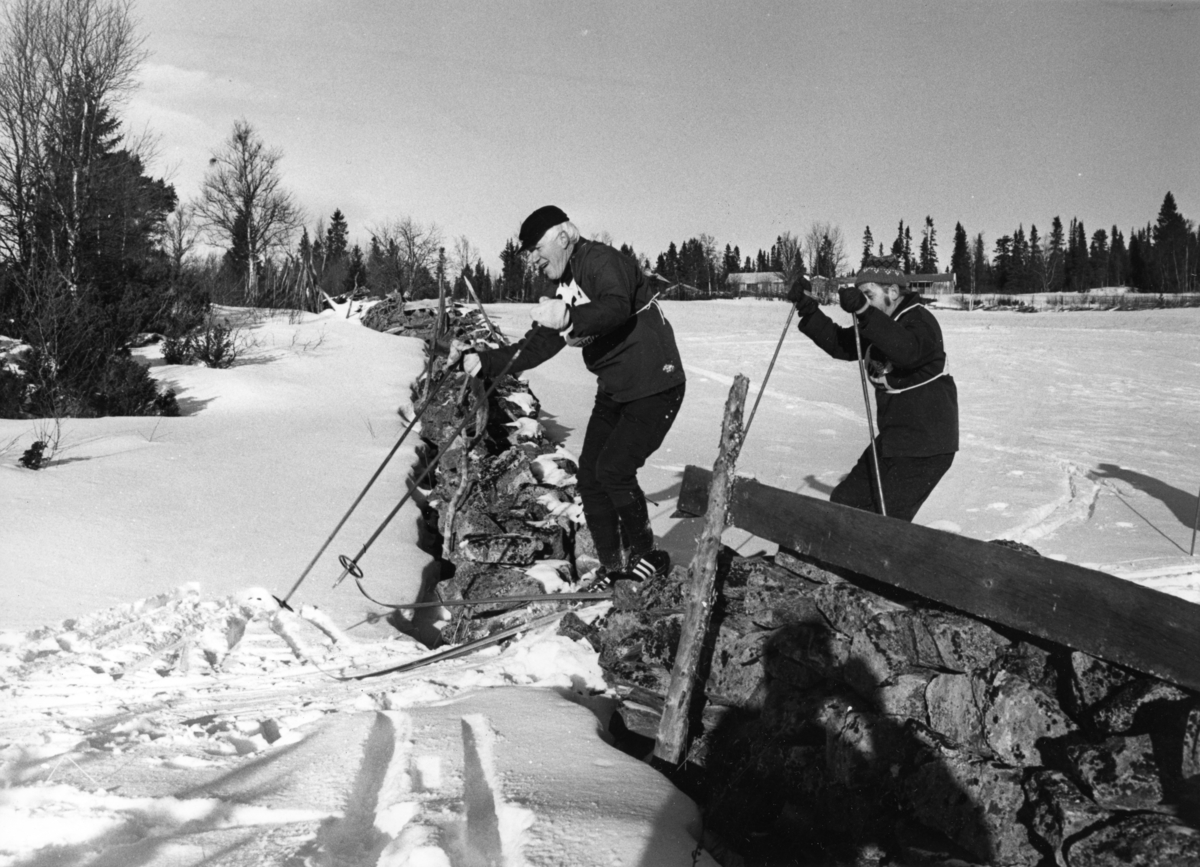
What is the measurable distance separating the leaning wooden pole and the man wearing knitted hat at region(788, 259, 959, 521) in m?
0.91

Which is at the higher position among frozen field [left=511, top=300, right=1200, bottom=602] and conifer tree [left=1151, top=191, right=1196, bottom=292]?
conifer tree [left=1151, top=191, right=1196, bottom=292]

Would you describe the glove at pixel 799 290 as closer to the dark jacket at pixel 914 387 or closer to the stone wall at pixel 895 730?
the dark jacket at pixel 914 387

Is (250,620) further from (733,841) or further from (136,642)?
(733,841)

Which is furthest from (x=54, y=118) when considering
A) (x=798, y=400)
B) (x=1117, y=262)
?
(x=1117, y=262)

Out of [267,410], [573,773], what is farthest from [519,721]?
[267,410]

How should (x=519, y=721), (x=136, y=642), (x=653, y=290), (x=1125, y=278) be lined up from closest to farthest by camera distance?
(x=519, y=721), (x=136, y=642), (x=653, y=290), (x=1125, y=278)

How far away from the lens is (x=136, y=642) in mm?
4023

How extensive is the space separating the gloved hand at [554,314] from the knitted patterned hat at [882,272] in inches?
57.1

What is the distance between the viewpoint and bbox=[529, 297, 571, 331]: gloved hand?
13.3ft

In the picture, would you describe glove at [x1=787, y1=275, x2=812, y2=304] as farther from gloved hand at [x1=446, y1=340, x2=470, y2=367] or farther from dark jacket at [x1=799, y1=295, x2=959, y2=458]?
gloved hand at [x1=446, y1=340, x2=470, y2=367]

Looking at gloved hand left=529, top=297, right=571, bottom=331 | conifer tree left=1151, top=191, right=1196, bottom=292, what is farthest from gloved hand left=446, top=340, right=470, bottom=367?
conifer tree left=1151, top=191, right=1196, bottom=292

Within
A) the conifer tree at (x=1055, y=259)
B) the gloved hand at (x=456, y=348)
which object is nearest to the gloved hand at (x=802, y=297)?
the gloved hand at (x=456, y=348)

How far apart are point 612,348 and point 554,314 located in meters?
0.35

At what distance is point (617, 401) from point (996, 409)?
46.7 ft
